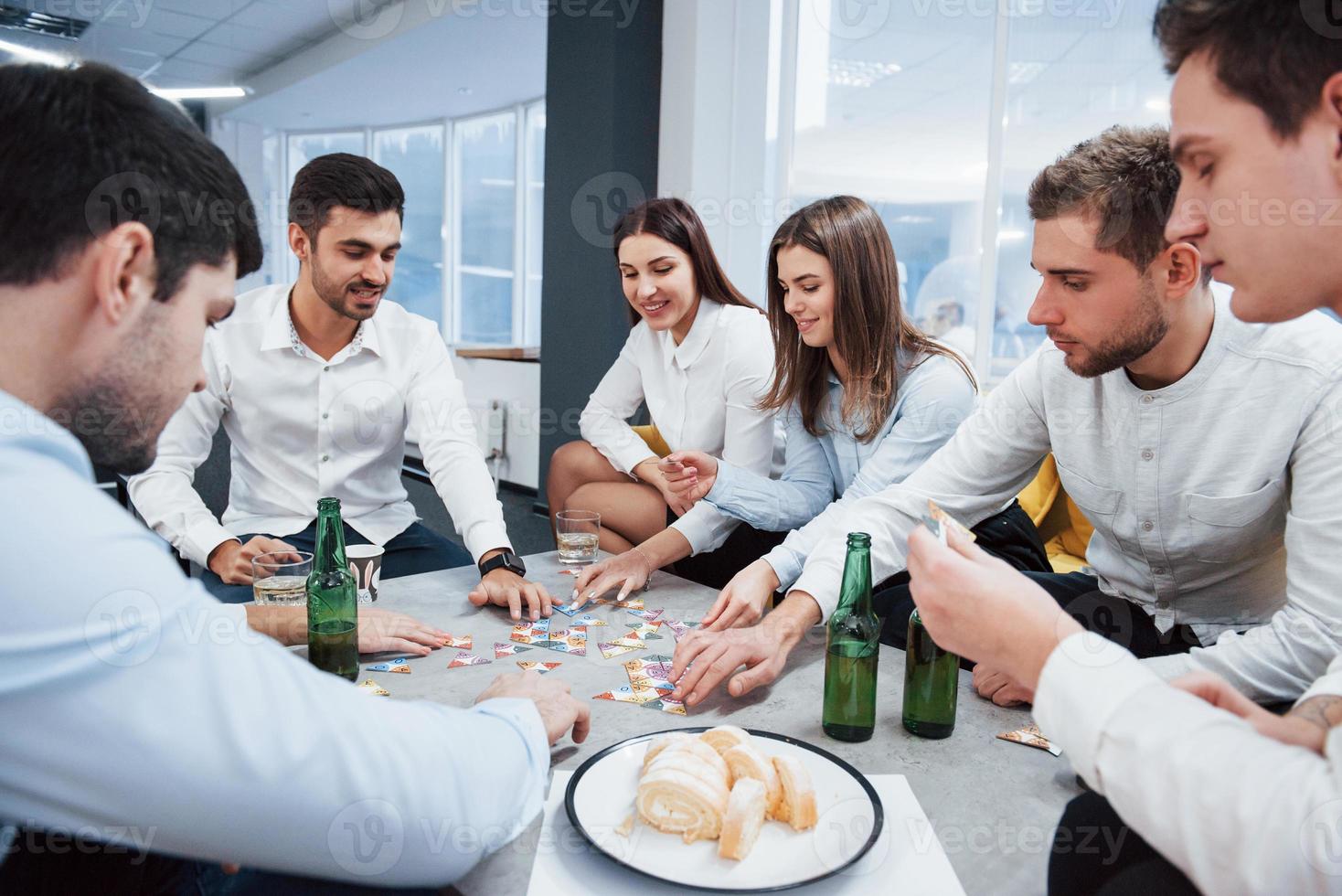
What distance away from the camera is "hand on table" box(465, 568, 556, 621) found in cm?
169

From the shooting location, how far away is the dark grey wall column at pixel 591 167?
15.4ft

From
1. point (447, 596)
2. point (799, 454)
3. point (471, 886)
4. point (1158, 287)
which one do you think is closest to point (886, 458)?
point (799, 454)

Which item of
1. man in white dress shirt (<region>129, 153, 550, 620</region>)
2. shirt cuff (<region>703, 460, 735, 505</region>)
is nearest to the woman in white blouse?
shirt cuff (<region>703, 460, 735, 505</region>)

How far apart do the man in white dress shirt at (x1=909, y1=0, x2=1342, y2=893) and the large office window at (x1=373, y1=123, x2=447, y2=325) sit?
29.9 ft

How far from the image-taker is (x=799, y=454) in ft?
8.64

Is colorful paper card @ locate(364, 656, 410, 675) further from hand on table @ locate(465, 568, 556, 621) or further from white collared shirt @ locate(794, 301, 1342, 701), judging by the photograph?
white collared shirt @ locate(794, 301, 1342, 701)

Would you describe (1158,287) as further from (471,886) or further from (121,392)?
(121,392)

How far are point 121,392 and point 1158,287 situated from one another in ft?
5.22

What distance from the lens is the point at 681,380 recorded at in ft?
10.3

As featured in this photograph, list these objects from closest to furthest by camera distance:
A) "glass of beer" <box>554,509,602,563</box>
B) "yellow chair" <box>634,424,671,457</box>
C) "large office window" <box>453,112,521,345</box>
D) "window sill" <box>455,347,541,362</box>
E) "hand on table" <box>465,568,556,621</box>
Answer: "hand on table" <box>465,568,556,621</box>, "glass of beer" <box>554,509,602,563</box>, "yellow chair" <box>634,424,671,457</box>, "window sill" <box>455,347,541,362</box>, "large office window" <box>453,112,521,345</box>

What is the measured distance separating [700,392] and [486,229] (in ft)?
22.0

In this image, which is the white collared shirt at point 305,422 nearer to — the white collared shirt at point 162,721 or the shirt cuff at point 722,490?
the shirt cuff at point 722,490

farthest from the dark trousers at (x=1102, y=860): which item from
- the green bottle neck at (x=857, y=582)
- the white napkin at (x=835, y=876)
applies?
the green bottle neck at (x=857, y=582)

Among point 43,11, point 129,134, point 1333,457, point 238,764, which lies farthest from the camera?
point 43,11
